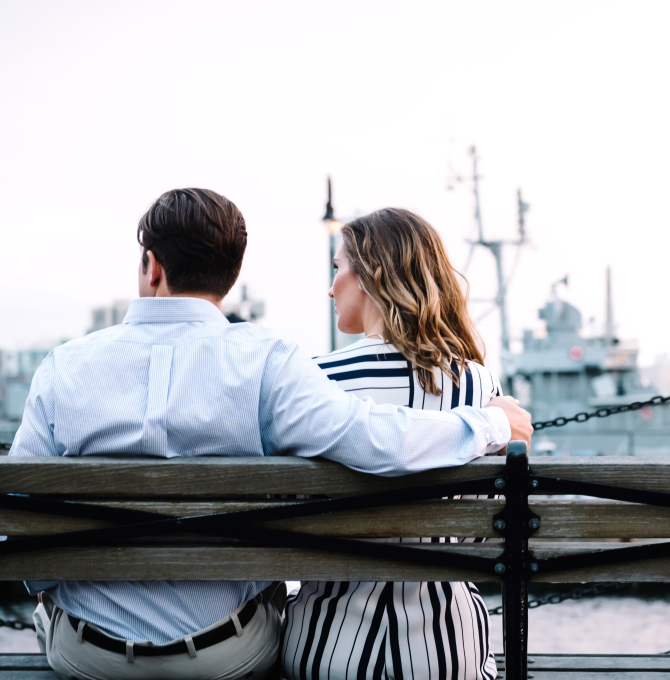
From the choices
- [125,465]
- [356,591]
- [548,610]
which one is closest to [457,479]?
[356,591]

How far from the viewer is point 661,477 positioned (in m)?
1.65

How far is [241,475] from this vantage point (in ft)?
5.45

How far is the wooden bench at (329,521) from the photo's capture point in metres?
1.66

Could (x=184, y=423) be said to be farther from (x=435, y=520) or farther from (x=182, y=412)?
(x=435, y=520)

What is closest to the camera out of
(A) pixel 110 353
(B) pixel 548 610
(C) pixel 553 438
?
(A) pixel 110 353

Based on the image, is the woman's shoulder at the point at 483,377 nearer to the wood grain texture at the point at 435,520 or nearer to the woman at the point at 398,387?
the woman at the point at 398,387

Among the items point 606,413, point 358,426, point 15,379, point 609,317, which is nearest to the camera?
point 358,426

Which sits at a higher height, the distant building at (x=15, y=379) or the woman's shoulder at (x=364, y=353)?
the woman's shoulder at (x=364, y=353)

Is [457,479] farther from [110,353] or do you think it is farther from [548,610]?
[548,610]

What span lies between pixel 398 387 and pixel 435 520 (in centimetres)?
42

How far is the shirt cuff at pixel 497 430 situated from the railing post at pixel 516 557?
0.10m

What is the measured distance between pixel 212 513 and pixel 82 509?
30 cm

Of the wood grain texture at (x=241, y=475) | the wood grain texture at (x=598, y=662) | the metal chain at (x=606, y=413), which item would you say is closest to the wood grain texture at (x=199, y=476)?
the wood grain texture at (x=241, y=475)

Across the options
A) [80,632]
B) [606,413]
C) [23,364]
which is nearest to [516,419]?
[80,632]
